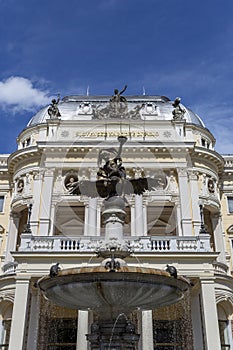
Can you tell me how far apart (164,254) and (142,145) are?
9.97 metres

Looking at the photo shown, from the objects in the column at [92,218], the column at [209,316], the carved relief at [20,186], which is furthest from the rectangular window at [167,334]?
the carved relief at [20,186]

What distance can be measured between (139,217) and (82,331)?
943cm

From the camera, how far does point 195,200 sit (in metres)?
28.9

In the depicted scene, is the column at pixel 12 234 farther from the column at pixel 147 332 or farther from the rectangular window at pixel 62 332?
the column at pixel 147 332

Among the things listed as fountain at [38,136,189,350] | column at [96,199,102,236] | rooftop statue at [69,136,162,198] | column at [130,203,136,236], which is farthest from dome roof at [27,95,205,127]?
fountain at [38,136,189,350]

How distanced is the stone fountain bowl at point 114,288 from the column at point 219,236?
20028 mm

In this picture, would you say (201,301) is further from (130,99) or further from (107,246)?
(130,99)

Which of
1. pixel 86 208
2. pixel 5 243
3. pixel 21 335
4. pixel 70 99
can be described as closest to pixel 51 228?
pixel 86 208

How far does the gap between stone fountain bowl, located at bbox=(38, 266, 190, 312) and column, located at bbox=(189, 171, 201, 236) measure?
17.5 metres

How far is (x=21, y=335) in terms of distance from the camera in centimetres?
2069

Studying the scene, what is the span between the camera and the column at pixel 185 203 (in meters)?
27.4

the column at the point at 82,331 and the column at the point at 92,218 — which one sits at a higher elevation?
the column at the point at 92,218

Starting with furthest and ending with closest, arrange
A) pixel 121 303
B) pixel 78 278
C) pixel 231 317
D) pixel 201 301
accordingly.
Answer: pixel 231 317 → pixel 201 301 → pixel 121 303 → pixel 78 278

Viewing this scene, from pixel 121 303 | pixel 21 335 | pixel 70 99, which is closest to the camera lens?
pixel 121 303
